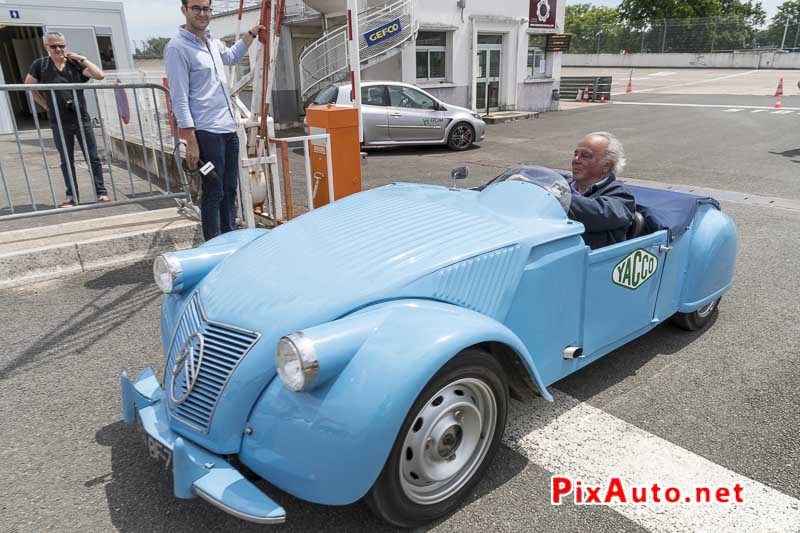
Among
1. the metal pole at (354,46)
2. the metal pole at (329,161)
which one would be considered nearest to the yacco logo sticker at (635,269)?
the metal pole at (329,161)

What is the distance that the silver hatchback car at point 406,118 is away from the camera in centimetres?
1238

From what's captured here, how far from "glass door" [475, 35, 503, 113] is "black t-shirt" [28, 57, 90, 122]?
14.5 meters

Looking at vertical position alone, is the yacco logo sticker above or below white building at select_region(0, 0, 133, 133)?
below

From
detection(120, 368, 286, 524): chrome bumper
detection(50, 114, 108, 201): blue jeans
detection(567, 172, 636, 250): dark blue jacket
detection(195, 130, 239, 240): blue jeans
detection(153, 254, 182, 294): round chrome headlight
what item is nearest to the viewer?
detection(120, 368, 286, 524): chrome bumper

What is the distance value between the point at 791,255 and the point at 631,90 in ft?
92.2

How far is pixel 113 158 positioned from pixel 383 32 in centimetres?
815

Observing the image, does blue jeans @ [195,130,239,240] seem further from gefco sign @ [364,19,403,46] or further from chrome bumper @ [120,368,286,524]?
gefco sign @ [364,19,403,46]

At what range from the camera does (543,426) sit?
2826mm

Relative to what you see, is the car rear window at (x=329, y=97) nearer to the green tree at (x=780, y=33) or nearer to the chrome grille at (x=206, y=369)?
the chrome grille at (x=206, y=369)

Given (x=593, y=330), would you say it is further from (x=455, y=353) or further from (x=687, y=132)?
(x=687, y=132)

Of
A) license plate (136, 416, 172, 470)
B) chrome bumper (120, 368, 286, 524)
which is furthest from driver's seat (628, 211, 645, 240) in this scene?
license plate (136, 416, 172, 470)

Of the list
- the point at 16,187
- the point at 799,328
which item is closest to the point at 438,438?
the point at 799,328

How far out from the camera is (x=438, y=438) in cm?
212

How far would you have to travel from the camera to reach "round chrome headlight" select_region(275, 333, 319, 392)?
1810 mm
